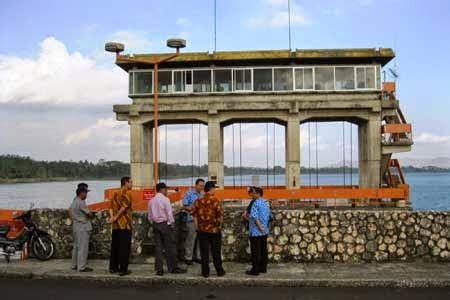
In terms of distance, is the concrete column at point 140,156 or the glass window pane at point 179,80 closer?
the glass window pane at point 179,80

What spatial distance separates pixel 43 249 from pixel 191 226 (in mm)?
3170

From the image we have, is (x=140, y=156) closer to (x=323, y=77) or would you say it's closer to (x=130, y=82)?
(x=130, y=82)

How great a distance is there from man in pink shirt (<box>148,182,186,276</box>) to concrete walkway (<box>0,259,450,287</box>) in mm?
266

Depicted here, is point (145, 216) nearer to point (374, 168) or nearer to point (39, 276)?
point (39, 276)

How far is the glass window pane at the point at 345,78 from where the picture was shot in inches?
1297

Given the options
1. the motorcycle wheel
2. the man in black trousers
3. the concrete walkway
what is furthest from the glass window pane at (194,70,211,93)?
the man in black trousers

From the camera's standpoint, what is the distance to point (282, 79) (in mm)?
33219

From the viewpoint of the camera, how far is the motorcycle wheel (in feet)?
35.2

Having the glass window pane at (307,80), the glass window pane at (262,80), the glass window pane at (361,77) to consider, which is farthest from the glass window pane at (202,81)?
the glass window pane at (361,77)

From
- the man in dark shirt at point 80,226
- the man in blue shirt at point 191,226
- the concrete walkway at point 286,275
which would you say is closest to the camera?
the concrete walkway at point 286,275

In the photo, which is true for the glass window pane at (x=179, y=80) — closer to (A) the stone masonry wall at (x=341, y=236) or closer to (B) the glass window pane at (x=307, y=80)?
(B) the glass window pane at (x=307, y=80)

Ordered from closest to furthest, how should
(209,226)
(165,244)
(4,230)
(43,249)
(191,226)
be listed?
(209,226) < (165,244) < (191,226) < (43,249) < (4,230)

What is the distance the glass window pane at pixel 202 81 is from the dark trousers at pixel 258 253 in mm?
24717

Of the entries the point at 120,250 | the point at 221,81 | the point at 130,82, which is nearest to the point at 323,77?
the point at 221,81
